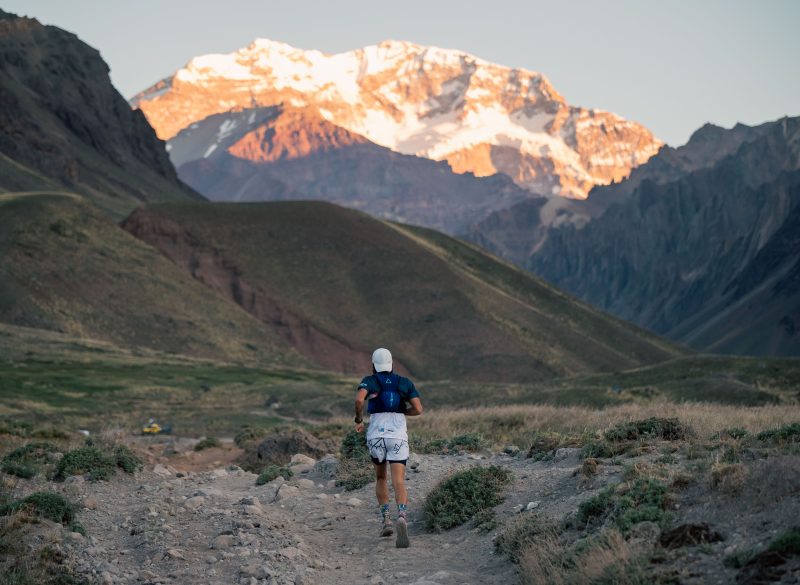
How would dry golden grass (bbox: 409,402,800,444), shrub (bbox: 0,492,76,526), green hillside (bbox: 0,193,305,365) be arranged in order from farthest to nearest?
green hillside (bbox: 0,193,305,365) < dry golden grass (bbox: 409,402,800,444) < shrub (bbox: 0,492,76,526)

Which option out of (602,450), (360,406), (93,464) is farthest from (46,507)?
(602,450)

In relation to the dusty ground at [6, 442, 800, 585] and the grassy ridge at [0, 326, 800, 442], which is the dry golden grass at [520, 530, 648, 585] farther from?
the grassy ridge at [0, 326, 800, 442]

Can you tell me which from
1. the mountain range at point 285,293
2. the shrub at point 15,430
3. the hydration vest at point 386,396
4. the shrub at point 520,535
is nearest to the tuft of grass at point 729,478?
the shrub at point 520,535

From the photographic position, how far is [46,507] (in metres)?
15.0

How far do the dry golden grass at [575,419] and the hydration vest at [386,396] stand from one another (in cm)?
612

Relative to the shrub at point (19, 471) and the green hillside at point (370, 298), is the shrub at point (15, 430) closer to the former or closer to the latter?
the shrub at point (19, 471)

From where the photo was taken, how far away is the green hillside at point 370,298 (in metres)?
110

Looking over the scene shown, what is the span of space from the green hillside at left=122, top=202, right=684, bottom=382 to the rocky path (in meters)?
88.6

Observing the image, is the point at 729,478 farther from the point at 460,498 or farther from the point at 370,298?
the point at 370,298

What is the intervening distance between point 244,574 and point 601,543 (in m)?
4.29

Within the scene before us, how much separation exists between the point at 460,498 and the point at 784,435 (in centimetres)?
453

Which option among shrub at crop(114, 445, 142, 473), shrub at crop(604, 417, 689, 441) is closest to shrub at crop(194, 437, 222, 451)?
shrub at crop(114, 445, 142, 473)

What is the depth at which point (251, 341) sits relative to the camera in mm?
100562

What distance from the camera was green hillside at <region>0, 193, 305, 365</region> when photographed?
89875mm
